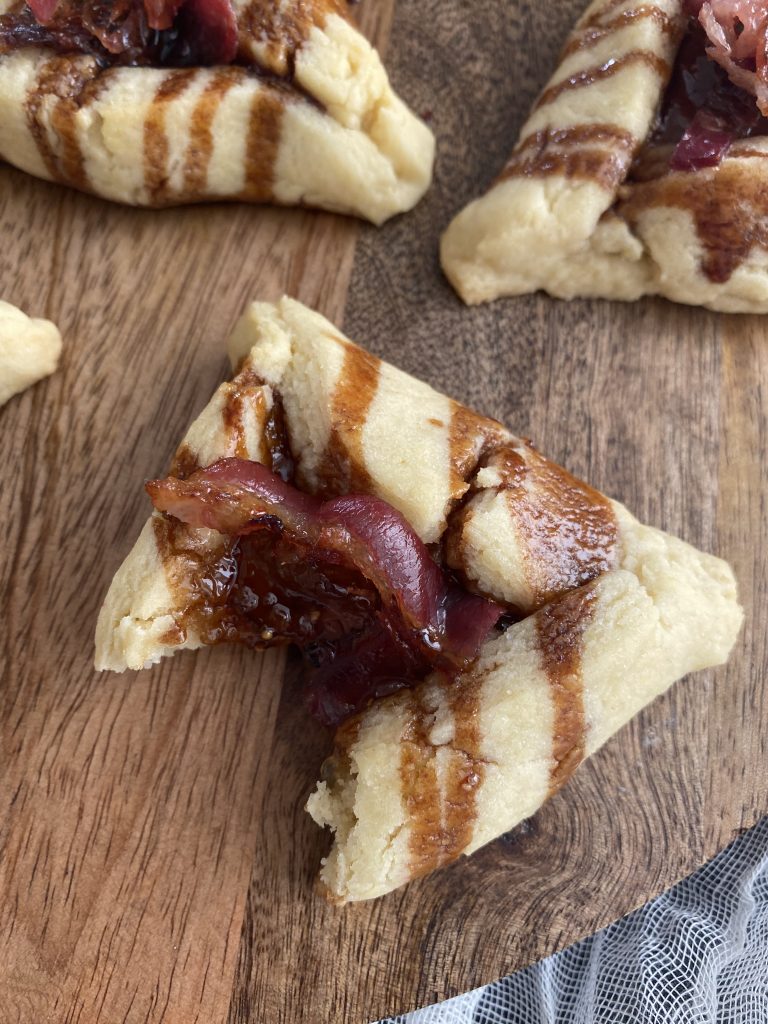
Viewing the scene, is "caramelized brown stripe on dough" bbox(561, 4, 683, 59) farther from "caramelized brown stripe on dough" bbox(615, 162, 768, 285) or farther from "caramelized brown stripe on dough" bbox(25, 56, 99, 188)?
"caramelized brown stripe on dough" bbox(25, 56, 99, 188)

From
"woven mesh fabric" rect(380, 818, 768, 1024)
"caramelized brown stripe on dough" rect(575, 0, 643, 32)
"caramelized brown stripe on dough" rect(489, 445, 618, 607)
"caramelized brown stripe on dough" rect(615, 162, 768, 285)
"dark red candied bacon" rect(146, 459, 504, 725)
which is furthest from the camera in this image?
"caramelized brown stripe on dough" rect(575, 0, 643, 32)

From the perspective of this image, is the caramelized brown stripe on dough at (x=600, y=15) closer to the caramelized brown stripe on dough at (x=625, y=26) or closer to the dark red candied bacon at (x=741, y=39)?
the caramelized brown stripe on dough at (x=625, y=26)

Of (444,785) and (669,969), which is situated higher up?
(444,785)

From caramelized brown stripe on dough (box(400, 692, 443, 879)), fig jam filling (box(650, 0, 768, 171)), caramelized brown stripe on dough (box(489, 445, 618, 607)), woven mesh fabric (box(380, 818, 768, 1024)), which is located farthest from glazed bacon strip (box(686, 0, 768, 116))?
woven mesh fabric (box(380, 818, 768, 1024))

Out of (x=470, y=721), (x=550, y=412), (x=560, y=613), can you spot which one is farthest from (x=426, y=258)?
(x=470, y=721)

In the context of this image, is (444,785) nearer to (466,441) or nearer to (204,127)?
(466,441)

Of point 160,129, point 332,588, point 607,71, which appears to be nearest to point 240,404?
point 332,588

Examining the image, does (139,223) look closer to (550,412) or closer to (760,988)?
(550,412)
